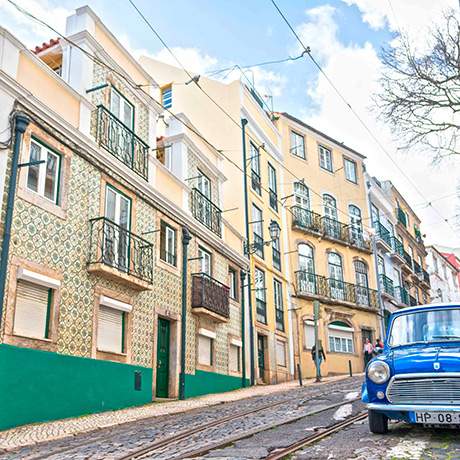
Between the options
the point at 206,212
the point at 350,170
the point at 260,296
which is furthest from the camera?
the point at 350,170

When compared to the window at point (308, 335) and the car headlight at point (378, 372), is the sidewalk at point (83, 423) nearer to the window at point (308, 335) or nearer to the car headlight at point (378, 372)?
the car headlight at point (378, 372)

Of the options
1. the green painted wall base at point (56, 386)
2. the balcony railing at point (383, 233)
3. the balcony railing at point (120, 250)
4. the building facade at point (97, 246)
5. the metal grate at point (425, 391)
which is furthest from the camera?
the balcony railing at point (383, 233)

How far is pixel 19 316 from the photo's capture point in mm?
10242

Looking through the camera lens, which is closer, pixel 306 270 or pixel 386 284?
pixel 306 270

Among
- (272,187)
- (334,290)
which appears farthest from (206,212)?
(334,290)

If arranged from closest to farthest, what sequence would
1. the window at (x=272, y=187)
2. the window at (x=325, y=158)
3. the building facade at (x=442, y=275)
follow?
the window at (x=272, y=187), the window at (x=325, y=158), the building facade at (x=442, y=275)

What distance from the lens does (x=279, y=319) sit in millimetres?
24781

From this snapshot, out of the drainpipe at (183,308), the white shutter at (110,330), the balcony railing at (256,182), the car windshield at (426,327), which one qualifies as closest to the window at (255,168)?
the balcony railing at (256,182)

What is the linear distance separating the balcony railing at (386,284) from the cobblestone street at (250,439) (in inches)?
909

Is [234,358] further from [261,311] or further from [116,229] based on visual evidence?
[116,229]

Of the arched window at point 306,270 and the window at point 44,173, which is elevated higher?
the arched window at point 306,270

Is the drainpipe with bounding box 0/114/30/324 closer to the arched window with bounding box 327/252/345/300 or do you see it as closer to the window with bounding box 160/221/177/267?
the window with bounding box 160/221/177/267

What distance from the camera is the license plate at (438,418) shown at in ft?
20.5

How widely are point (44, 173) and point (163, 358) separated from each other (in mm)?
6212
